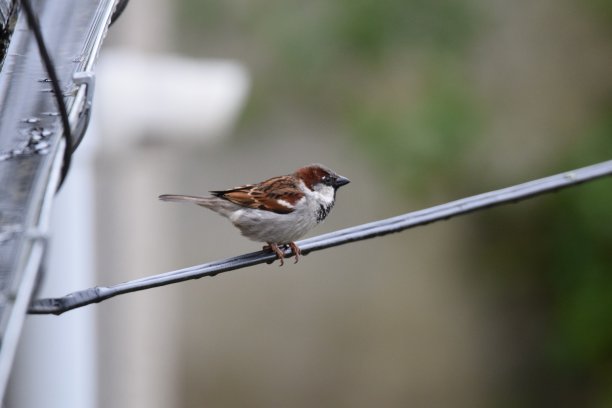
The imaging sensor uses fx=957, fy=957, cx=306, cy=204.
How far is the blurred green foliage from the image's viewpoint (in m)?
6.93

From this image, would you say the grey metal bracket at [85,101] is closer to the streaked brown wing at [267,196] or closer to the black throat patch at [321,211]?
the streaked brown wing at [267,196]

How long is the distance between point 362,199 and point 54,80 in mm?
5985

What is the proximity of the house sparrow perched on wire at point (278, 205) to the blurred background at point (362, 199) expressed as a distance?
2.97 m

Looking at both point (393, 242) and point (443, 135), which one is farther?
point (393, 242)

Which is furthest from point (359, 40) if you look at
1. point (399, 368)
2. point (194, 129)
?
point (399, 368)

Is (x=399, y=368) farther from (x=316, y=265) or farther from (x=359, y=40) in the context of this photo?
(x=359, y=40)

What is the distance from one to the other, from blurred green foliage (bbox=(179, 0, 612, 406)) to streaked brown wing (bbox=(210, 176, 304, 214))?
3.29 meters

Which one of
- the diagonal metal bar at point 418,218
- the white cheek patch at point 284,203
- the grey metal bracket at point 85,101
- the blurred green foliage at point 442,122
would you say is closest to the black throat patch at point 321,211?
the white cheek patch at point 284,203

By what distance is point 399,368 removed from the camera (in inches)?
317

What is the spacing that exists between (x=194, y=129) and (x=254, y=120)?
102 centimetres

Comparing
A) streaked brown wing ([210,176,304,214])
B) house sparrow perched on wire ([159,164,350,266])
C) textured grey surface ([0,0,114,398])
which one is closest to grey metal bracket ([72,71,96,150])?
textured grey surface ([0,0,114,398])

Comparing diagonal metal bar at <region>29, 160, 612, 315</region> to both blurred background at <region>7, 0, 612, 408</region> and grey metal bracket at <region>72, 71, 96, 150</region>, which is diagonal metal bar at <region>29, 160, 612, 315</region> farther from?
blurred background at <region>7, 0, 612, 408</region>

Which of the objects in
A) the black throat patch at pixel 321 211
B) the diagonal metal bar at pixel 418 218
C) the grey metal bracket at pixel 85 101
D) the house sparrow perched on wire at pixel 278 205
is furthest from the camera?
the black throat patch at pixel 321 211

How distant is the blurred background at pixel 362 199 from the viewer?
6934 mm
